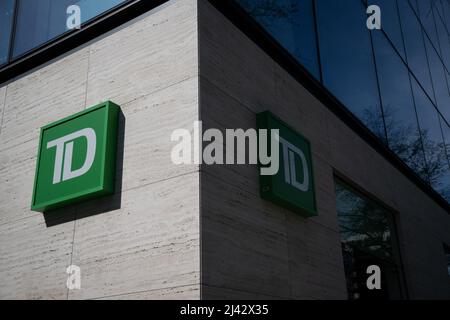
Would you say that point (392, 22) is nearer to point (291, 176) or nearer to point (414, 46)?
point (414, 46)

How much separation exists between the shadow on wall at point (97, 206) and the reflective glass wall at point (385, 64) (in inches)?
92.7

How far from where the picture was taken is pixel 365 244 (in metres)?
8.04

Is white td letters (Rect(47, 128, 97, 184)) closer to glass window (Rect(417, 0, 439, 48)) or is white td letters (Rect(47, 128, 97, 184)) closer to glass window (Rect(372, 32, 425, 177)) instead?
glass window (Rect(372, 32, 425, 177))

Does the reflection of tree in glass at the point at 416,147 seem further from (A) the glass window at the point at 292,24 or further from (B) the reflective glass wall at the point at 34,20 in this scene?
(B) the reflective glass wall at the point at 34,20

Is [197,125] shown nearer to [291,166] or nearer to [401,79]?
[291,166]

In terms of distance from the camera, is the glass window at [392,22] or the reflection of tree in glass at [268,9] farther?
the glass window at [392,22]

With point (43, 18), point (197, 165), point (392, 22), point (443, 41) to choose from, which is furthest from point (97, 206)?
point (443, 41)

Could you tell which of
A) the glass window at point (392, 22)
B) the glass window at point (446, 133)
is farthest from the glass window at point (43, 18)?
the glass window at point (446, 133)

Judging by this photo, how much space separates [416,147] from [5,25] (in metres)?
9.10

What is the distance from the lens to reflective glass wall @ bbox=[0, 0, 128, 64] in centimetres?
644

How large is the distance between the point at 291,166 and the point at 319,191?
3.14 ft

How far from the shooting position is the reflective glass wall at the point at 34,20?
6.44 m
